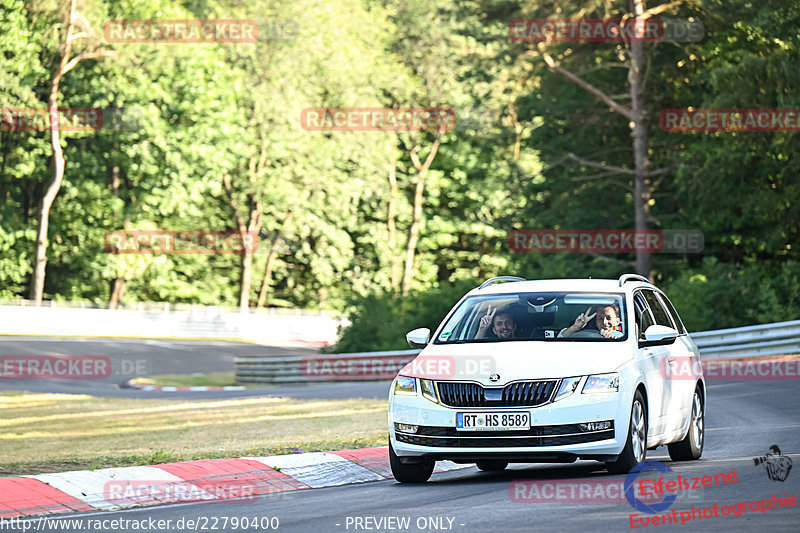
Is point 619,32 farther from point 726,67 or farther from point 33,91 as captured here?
point 33,91

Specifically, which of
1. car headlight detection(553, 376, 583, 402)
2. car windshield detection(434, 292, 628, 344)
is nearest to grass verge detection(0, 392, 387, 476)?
car windshield detection(434, 292, 628, 344)

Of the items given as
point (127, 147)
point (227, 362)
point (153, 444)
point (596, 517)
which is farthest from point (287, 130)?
point (596, 517)

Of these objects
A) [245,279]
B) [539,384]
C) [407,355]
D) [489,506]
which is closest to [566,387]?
[539,384]

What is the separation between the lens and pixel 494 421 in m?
10.2

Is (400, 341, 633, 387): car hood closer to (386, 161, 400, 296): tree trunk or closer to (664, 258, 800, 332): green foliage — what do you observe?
(664, 258, 800, 332): green foliage

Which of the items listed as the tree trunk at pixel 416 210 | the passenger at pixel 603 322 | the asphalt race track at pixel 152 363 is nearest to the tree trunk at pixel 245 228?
the tree trunk at pixel 416 210

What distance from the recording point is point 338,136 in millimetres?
67625

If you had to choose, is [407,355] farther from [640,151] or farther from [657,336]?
[657,336]

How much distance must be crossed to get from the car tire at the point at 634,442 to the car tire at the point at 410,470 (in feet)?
4.98

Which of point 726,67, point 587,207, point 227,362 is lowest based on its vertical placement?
point 227,362

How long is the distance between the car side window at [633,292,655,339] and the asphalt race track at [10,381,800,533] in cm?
125

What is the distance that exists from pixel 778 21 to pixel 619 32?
688 cm

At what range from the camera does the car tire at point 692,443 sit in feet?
40.3

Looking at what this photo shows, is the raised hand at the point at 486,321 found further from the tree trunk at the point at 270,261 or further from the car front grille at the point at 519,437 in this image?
the tree trunk at the point at 270,261
